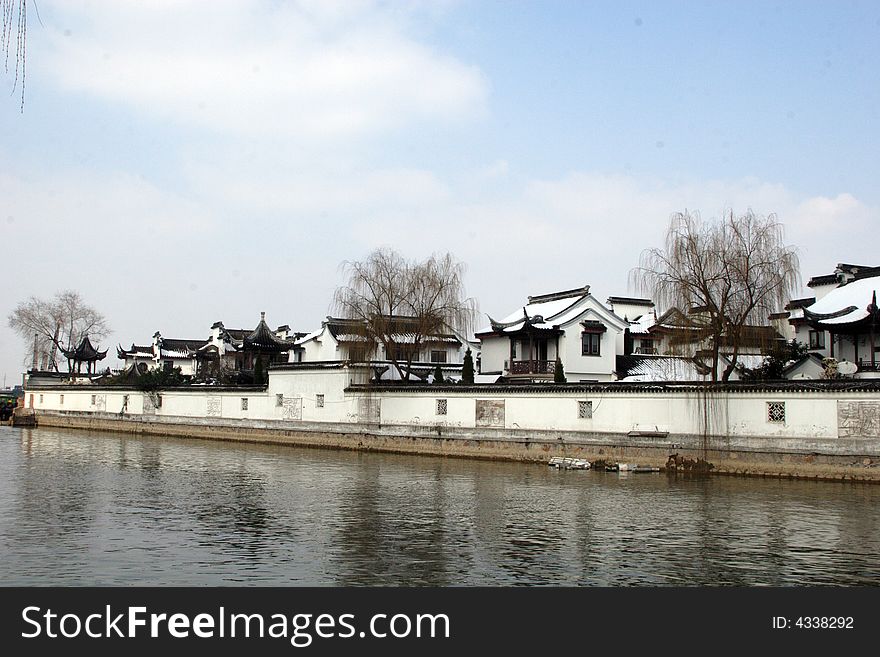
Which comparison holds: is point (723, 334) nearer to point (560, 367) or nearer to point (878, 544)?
point (560, 367)

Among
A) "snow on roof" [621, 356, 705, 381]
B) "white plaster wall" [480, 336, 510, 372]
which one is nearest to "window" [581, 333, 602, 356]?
"snow on roof" [621, 356, 705, 381]

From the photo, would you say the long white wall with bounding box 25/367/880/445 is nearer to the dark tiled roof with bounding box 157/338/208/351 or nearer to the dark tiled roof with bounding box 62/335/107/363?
the dark tiled roof with bounding box 62/335/107/363

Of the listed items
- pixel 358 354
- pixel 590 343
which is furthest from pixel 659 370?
pixel 358 354

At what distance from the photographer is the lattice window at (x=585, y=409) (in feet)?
89.9

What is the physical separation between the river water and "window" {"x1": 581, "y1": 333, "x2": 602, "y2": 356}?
49.5 ft

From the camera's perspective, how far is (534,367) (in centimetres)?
3972

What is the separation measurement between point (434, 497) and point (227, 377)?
103 ft

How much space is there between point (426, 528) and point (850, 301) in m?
23.7

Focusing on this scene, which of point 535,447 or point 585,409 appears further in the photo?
point 535,447

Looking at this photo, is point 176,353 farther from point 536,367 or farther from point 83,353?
point 536,367

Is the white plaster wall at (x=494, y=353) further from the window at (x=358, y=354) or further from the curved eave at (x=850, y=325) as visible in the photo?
the curved eave at (x=850, y=325)

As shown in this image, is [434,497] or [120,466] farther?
[120,466]

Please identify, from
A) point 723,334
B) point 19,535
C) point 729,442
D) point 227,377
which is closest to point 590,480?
point 729,442

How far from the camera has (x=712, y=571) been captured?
37.7 feet
